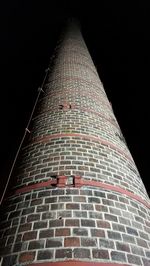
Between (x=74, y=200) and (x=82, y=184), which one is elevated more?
(x=82, y=184)

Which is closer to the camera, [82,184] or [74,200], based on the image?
[74,200]

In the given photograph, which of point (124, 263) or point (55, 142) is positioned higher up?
point (55, 142)

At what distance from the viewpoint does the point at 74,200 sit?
8.34 ft

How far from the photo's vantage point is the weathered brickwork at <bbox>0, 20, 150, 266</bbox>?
7.04 feet

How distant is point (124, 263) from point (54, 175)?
1.23m

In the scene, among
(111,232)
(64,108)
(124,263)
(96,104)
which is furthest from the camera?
(96,104)

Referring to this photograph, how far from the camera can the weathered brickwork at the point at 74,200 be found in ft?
7.04

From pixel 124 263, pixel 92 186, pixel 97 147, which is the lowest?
pixel 124 263

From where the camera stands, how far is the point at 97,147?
352 centimetres

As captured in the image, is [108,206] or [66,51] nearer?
[108,206]

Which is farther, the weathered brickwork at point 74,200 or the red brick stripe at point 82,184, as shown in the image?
the red brick stripe at point 82,184

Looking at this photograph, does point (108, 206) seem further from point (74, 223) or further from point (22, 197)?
point (22, 197)

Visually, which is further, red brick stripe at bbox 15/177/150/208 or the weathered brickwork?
red brick stripe at bbox 15/177/150/208

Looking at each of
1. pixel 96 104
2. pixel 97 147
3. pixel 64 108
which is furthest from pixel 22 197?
pixel 96 104
